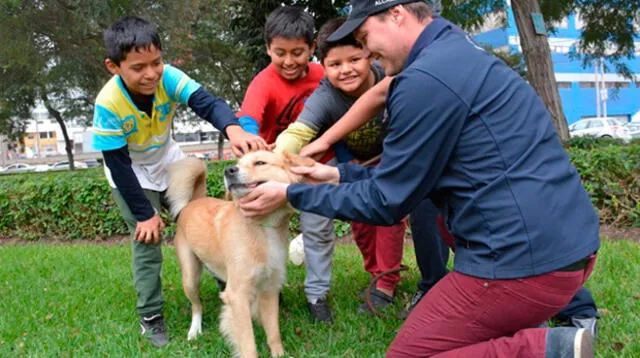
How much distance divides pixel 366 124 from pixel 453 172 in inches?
64.8

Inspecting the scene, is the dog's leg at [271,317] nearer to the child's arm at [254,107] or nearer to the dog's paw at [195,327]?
the dog's paw at [195,327]

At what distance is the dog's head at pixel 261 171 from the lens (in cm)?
311

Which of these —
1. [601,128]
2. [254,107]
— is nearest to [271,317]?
[254,107]

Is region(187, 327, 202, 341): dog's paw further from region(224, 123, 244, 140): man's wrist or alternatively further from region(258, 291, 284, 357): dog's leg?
region(224, 123, 244, 140): man's wrist

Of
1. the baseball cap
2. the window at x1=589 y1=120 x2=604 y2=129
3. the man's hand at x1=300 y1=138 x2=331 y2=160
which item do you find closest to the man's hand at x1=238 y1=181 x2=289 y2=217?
the man's hand at x1=300 y1=138 x2=331 y2=160

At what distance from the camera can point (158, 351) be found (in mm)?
3512

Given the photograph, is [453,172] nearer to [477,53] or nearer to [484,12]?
[477,53]

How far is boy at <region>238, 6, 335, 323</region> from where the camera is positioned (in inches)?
153

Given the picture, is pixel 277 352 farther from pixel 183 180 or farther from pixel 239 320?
pixel 183 180

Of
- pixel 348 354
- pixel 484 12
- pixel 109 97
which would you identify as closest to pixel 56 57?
pixel 484 12

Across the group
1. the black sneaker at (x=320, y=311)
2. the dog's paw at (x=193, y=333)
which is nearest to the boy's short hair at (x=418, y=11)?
the black sneaker at (x=320, y=311)

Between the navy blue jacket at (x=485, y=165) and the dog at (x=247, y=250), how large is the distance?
3.29ft

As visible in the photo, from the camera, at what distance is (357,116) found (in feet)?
11.3

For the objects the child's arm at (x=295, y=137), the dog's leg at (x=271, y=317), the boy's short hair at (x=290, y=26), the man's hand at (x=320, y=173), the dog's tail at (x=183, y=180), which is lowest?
the dog's leg at (x=271, y=317)
